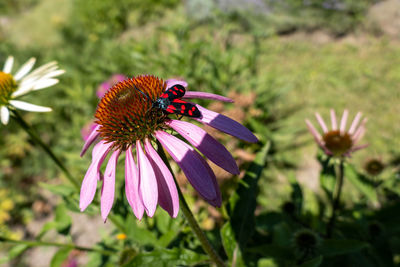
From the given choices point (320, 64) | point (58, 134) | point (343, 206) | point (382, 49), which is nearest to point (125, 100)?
point (343, 206)

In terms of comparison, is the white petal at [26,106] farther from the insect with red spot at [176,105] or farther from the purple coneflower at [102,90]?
the insect with red spot at [176,105]

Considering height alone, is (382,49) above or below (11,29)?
below

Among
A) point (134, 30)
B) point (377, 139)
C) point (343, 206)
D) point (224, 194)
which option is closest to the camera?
point (224, 194)

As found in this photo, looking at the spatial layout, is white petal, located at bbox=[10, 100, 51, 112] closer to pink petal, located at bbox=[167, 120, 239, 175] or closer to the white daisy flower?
the white daisy flower

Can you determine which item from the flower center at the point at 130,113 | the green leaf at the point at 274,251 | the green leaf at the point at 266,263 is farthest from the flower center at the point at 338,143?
the flower center at the point at 130,113

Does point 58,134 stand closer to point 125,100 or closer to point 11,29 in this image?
point 125,100

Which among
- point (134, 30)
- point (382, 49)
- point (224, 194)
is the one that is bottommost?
point (224, 194)

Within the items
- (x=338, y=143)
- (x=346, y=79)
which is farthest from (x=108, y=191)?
(x=346, y=79)
